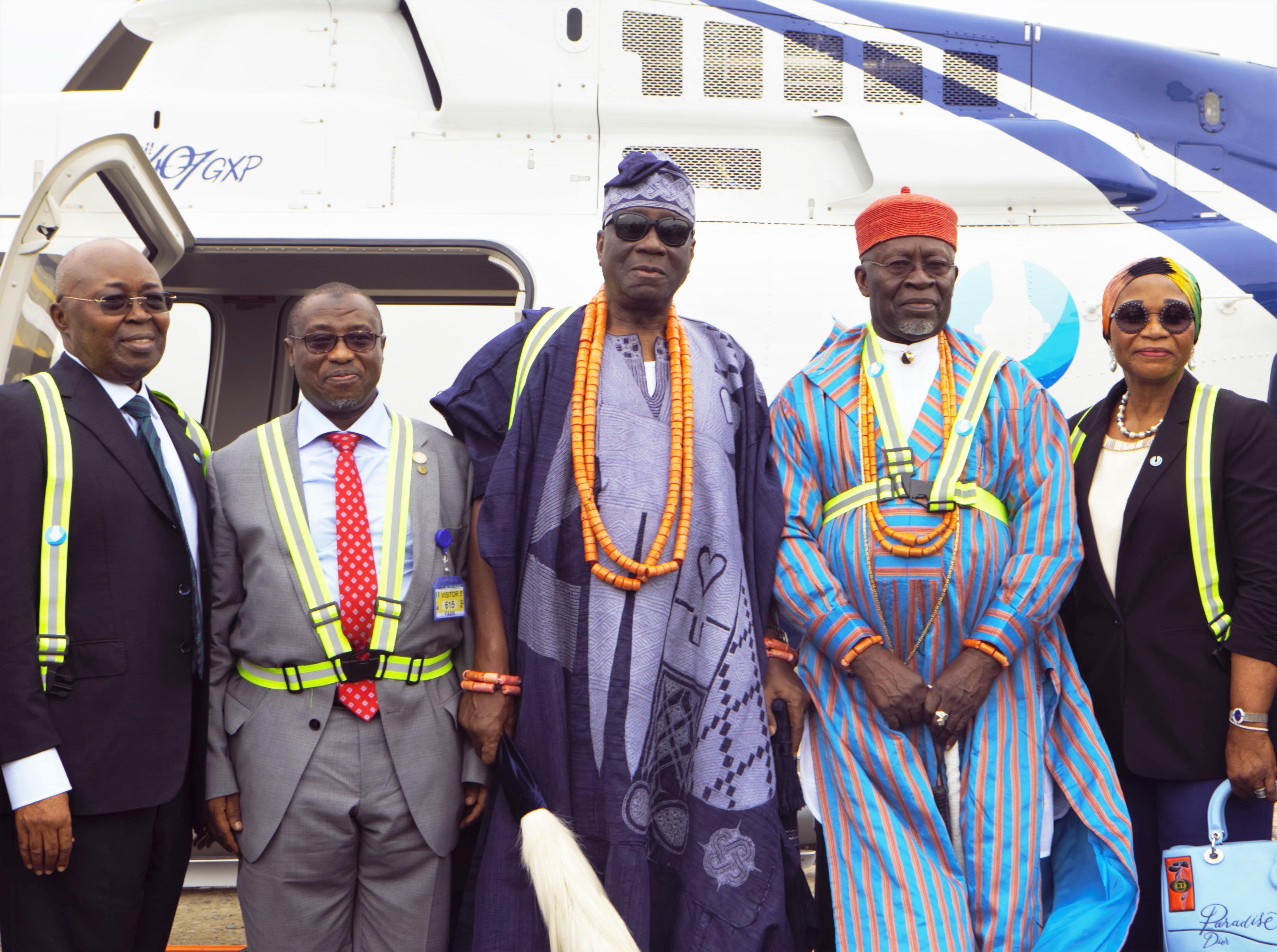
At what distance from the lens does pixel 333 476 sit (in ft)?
7.89

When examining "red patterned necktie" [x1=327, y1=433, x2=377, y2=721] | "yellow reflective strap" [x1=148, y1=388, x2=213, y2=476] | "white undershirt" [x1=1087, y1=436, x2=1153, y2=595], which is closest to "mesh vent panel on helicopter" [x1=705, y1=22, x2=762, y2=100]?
"white undershirt" [x1=1087, y1=436, x2=1153, y2=595]

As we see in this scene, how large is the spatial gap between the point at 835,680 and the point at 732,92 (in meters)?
2.71

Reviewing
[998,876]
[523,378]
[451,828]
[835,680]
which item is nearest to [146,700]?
[451,828]

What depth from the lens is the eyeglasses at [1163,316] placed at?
2592 millimetres

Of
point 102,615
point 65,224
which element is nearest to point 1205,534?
point 102,615

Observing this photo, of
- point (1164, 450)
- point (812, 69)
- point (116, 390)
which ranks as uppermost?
point (812, 69)

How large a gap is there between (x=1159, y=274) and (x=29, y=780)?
2870mm

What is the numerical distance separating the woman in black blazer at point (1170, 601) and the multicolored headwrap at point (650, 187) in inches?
46.1

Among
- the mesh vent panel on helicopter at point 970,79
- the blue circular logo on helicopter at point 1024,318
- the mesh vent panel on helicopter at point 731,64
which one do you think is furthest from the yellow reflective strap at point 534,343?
the mesh vent panel on helicopter at point 970,79

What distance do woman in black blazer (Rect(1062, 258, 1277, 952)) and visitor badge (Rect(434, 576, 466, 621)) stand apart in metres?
1.53

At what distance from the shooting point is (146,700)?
2264mm

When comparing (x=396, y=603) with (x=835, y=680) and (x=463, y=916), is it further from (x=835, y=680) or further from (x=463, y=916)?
(x=835, y=680)

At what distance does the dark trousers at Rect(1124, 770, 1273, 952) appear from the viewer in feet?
8.02

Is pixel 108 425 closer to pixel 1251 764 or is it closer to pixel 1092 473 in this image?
pixel 1092 473
